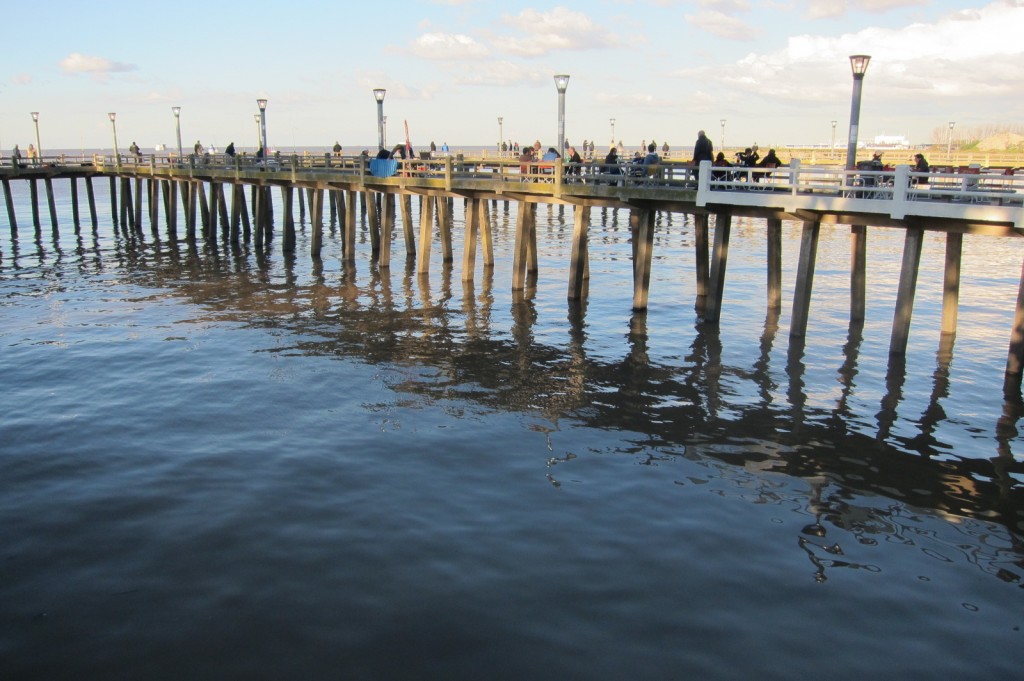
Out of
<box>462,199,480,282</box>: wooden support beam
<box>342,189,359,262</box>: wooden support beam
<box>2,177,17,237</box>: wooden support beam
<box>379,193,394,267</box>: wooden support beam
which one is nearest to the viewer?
<box>462,199,480,282</box>: wooden support beam

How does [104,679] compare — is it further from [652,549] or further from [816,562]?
[816,562]

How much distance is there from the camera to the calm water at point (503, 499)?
793cm

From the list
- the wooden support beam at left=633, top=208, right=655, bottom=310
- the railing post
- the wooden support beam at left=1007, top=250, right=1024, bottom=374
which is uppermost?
the railing post

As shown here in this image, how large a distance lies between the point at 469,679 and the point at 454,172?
68.9ft

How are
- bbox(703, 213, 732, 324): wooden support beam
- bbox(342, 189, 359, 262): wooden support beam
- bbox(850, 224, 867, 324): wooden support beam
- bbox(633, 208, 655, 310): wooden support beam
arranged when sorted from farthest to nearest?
1. bbox(342, 189, 359, 262): wooden support beam
2. bbox(633, 208, 655, 310): wooden support beam
3. bbox(703, 213, 732, 324): wooden support beam
4. bbox(850, 224, 867, 324): wooden support beam

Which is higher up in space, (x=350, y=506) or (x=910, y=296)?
(x=910, y=296)

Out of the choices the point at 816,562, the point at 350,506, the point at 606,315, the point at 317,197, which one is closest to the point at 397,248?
the point at 317,197

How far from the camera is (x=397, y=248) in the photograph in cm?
3931

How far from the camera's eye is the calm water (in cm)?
793

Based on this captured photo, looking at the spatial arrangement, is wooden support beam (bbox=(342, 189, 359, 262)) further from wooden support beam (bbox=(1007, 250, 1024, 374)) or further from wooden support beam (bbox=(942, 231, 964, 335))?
wooden support beam (bbox=(1007, 250, 1024, 374))

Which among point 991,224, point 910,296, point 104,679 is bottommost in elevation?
point 104,679

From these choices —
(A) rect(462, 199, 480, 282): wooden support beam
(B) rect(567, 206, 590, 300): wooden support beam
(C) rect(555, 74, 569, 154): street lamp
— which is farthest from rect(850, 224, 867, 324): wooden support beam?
(A) rect(462, 199, 480, 282): wooden support beam

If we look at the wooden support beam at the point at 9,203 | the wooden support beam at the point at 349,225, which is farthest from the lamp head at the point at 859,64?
the wooden support beam at the point at 9,203

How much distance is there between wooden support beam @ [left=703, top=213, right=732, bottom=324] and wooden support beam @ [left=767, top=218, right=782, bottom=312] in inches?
40.3
